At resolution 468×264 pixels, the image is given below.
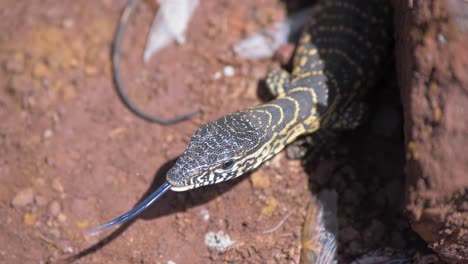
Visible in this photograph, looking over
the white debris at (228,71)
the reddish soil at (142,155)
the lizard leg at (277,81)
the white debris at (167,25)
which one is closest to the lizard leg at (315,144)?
the reddish soil at (142,155)

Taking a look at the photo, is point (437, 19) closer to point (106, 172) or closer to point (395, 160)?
point (395, 160)

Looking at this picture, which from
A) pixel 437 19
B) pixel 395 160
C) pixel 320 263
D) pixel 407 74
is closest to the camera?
pixel 437 19

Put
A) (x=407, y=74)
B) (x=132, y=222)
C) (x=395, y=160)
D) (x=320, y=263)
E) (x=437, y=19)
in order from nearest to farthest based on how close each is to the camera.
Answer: (x=437, y=19) → (x=407, y=74) → (x=320, y=263) → (x=132, y=222) → (x=395, y=160)

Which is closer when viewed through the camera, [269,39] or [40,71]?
[40,71]

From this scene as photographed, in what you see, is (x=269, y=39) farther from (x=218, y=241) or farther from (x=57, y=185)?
(x=57, y=185)

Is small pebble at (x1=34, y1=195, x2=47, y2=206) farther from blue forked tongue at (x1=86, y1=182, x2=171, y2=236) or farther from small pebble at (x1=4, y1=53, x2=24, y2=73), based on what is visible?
small pebble at (x1=4, y1=53, x2=24, y2=73)

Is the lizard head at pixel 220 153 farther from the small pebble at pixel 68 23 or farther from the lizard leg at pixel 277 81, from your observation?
the small pebble at pixel 68 23

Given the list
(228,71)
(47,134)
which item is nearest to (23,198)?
(47,134)

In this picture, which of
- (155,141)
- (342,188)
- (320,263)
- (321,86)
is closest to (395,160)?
(342,188)
